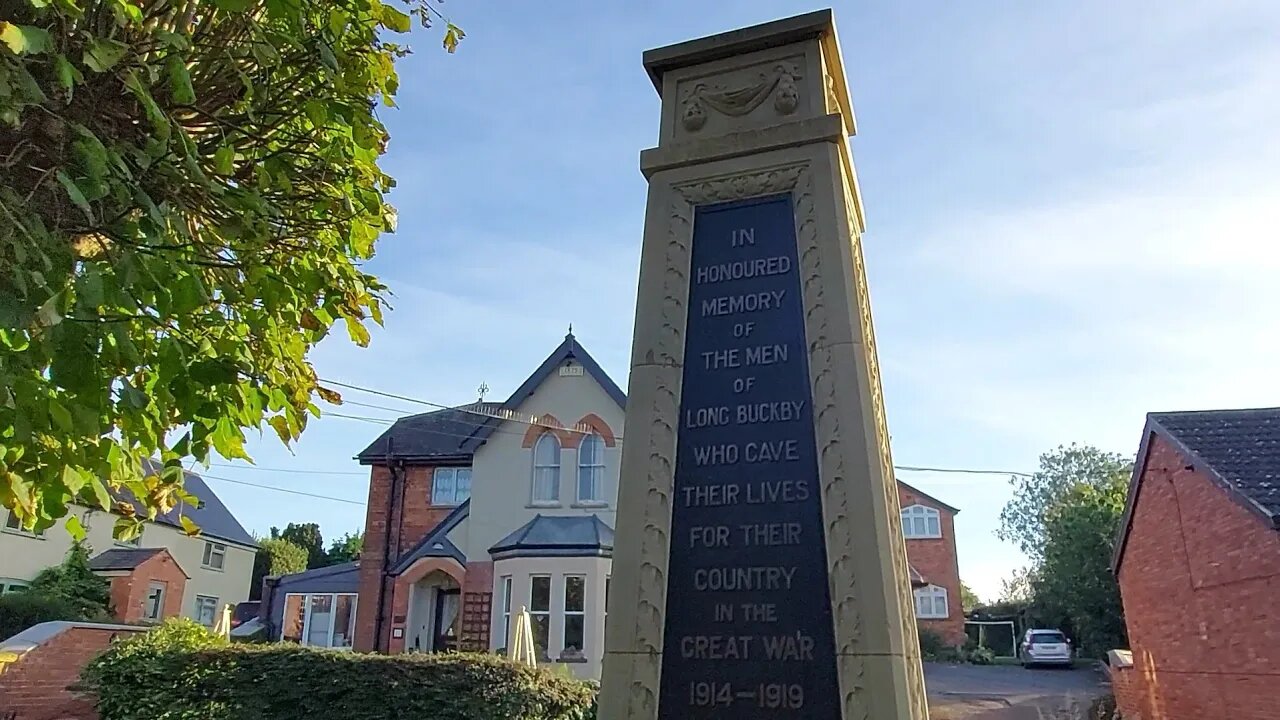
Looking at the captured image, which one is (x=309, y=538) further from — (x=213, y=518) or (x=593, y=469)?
(x=593, y=469)

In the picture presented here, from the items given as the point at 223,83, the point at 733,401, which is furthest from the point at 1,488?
the point at 733,401

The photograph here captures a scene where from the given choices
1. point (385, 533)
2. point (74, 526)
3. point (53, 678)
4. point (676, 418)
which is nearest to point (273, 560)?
point (385, 533)

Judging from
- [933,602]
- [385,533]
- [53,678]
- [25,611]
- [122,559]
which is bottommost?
[53,678]

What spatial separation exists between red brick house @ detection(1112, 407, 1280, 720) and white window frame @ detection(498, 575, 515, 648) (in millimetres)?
12187

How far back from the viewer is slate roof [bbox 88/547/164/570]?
86.4ft

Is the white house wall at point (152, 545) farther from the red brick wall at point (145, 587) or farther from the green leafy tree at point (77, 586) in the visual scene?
the red brick wall at point (145, 587)

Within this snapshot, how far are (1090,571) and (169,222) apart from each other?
102 feet

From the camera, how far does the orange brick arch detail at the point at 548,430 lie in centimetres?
2044

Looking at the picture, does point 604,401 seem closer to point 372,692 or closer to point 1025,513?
point 372,692

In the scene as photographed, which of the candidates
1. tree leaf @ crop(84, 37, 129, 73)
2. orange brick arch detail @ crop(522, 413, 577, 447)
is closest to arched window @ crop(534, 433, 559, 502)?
orange brick arch detail @ crop(522, 413, 577, 447)

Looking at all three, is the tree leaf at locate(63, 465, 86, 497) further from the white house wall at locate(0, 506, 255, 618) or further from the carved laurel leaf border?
the white house wall at locate(0, 506, 255, 618)

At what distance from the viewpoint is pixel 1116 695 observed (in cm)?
1669

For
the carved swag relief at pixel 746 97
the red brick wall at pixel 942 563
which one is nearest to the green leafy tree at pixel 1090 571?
the red brick wall at pixel 942 563

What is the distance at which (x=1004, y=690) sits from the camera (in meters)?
22.2
